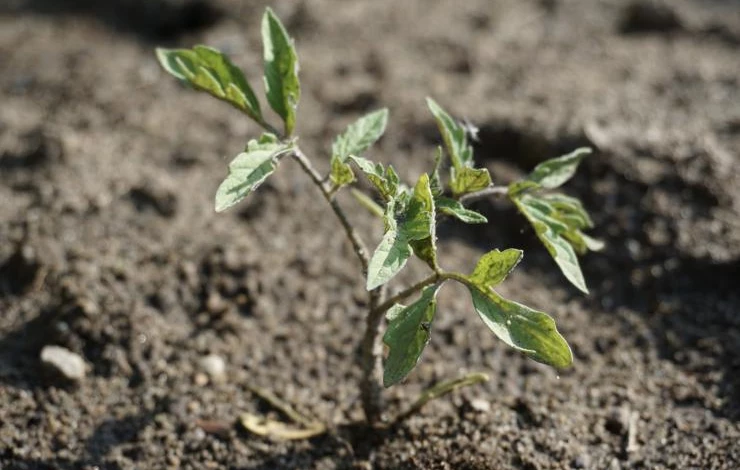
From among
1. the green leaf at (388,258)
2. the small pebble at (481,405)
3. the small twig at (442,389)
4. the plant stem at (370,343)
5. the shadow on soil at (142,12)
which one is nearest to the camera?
the green leaf at (388,258)

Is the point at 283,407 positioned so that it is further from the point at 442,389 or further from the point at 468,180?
the point at 468,180

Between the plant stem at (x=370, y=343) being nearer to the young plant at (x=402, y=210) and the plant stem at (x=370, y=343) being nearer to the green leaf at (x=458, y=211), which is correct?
the young plant at (x=402, y=210)

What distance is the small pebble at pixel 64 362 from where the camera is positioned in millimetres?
2141

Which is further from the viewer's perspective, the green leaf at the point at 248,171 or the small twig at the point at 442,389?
the small twig at the point at 442,389

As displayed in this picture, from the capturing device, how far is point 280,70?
1.80 m

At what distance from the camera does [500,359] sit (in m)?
2.30

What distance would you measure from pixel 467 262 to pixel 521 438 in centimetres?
77

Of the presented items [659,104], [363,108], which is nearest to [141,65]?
[363,108]

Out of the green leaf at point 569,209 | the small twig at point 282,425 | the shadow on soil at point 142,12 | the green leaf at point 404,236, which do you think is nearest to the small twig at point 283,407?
the small twig at point 282,425

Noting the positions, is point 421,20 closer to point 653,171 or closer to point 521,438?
point 653,171

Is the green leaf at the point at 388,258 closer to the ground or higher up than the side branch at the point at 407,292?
higher up

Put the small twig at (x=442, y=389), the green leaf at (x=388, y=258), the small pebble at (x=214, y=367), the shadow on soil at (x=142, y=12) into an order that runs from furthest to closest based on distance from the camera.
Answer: the shadow on soil at (x=142, y=12)
the small pebble at (x=214, y=367)
the small twig at (x=442, y=389)
the green leaf at (x=388, y=258)

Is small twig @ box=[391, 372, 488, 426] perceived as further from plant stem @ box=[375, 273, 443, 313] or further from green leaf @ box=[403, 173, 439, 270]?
green leaf @ box=[403, 173, 439, 270]

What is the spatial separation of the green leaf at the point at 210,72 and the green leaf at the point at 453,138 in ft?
1.20
